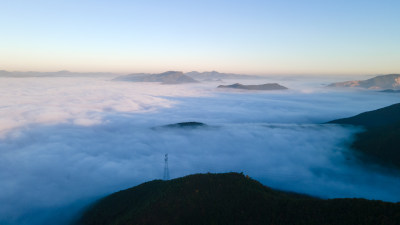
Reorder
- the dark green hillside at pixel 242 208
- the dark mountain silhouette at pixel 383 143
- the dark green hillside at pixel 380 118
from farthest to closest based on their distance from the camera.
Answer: the dark green hillside at pixel 380 118
the dark mountain silhouette at pixel 383 143
the dark green hillside at pixel 242 208

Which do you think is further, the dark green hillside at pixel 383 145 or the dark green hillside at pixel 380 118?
the dark green hillside at pixel 380 118

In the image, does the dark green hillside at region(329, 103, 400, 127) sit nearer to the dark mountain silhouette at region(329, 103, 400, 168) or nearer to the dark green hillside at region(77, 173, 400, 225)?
the dark mountain silhouette at region(329, 103, 400, 168)

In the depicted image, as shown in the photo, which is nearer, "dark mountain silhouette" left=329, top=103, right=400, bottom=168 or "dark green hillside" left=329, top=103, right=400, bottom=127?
"dark mountain silhouette" left=329, top=103, right=400, bottom=168

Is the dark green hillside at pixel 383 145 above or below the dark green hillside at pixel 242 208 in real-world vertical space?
below

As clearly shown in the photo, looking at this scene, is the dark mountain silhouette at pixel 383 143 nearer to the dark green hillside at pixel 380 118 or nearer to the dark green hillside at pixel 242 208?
the dark green hillside at pixel 380 118

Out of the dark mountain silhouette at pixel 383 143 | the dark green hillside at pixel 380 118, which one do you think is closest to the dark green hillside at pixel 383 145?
the dark mountain silhouette at pixel 383 143

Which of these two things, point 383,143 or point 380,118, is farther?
point 380,118

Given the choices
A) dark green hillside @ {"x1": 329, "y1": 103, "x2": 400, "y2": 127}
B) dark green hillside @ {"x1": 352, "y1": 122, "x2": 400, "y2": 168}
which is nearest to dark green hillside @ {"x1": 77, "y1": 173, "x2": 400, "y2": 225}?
dark green hillside @ {"x1": 352, "y1": 122, "x2": 400, "y2": 168}

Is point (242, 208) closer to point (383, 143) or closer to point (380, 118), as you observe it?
point (383, 143)

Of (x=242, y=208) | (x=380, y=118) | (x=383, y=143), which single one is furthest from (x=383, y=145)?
(x=242, y=208)
